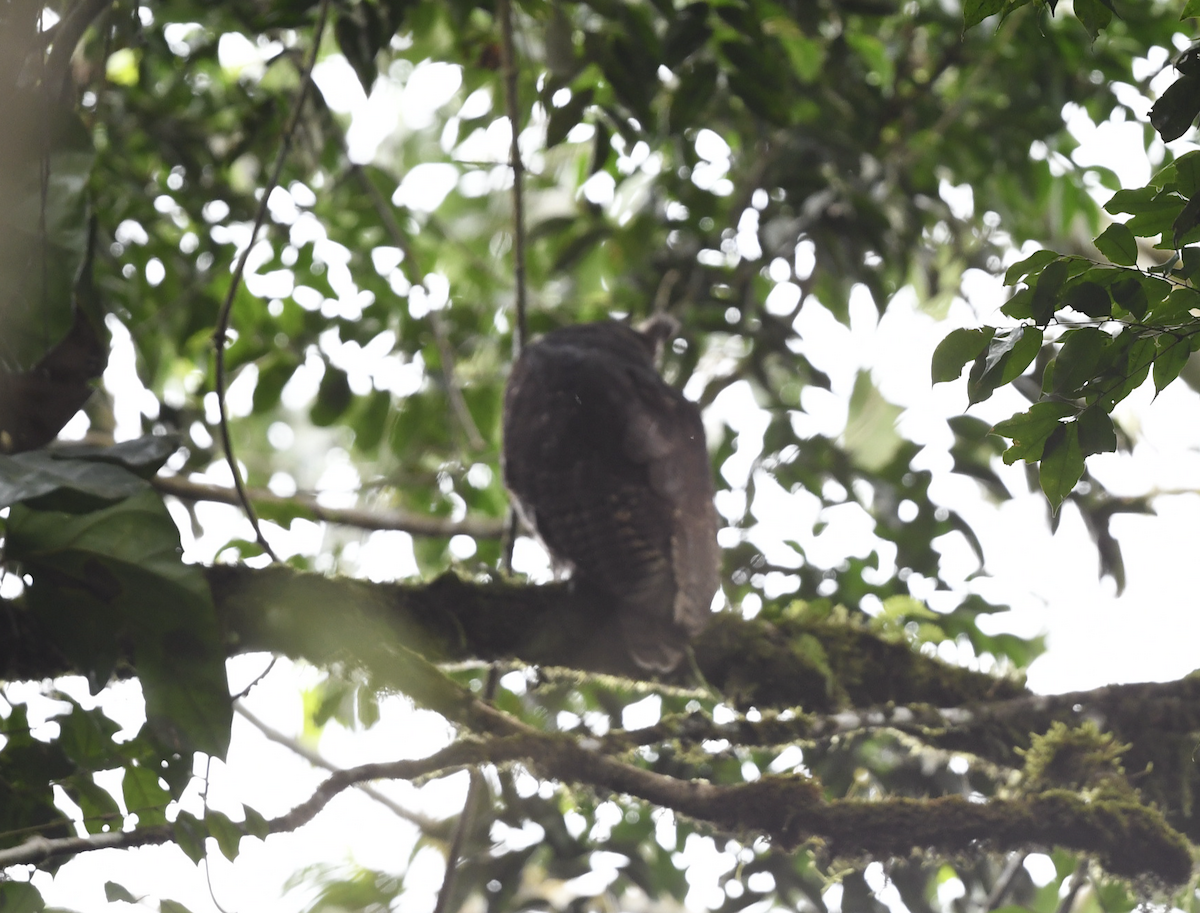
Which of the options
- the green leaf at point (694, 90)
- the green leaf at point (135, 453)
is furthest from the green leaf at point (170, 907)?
the green leaf at point (694, 90)

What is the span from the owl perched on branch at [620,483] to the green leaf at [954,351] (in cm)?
131

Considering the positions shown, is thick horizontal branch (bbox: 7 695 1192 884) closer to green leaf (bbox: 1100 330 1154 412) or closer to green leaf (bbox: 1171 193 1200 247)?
green leaf (bbox: 1100 330 1154 412)

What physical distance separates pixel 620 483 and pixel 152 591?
1227 millimetres

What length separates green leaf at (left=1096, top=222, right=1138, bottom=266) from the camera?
2.99ft

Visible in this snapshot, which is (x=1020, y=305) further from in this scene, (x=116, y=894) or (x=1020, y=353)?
(x=116, y=894)

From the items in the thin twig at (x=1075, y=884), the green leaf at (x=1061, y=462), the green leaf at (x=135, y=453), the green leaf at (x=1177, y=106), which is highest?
the green leaf at (x=135, y=453)

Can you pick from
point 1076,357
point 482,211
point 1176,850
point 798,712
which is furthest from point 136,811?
point 482,211

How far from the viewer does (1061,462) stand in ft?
3.18

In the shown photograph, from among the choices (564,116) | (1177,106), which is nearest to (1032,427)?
(1177,106)

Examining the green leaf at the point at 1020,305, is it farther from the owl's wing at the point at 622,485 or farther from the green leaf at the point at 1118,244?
the owl's wing at the point at 622,485

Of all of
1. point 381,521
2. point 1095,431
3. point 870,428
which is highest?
point 381,521

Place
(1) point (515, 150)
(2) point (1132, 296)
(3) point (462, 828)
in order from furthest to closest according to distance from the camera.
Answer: (1) point (515, 150) < (3) point (462, 828) < (2) point (1132, 296)

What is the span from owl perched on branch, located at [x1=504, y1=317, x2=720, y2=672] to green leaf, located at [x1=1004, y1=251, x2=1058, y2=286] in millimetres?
1381

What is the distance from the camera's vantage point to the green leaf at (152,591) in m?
1.48
